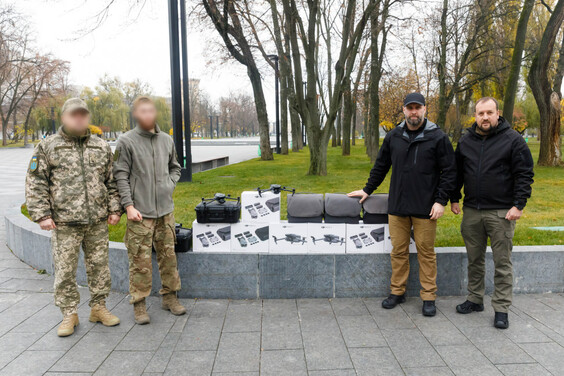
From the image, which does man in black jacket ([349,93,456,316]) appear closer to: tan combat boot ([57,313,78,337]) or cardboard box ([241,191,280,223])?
cardboard box ([241,191,280,223])

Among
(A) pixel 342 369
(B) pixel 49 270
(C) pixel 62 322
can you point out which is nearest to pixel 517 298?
(A) pixel 342 369

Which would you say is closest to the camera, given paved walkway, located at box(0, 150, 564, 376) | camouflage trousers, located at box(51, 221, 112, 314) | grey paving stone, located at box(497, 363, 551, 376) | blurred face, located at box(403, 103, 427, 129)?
grey paving stone, located at box(497, 363, 551, 376)

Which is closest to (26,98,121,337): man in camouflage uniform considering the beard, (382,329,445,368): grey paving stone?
(382,329,445,368): grey paving stone

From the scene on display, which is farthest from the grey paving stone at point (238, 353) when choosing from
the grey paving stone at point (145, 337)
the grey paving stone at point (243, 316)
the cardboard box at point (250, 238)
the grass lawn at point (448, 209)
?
the grass lawn at point (448, 209)

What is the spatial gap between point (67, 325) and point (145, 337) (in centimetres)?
70

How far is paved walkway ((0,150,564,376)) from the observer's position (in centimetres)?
328

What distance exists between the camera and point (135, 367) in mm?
3291

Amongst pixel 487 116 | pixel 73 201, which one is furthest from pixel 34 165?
pixel 487 116

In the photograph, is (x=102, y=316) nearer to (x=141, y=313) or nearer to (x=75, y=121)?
(x=141, y=313)

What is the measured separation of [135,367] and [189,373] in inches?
17.0

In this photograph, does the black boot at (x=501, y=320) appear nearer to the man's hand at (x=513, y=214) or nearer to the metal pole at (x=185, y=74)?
the man's hand at (x=513, y=214)

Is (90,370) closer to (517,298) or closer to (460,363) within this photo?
(460,363)

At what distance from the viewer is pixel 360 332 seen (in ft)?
12.7

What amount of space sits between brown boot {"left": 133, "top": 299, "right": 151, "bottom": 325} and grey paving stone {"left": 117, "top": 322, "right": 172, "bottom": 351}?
47 millimetres
